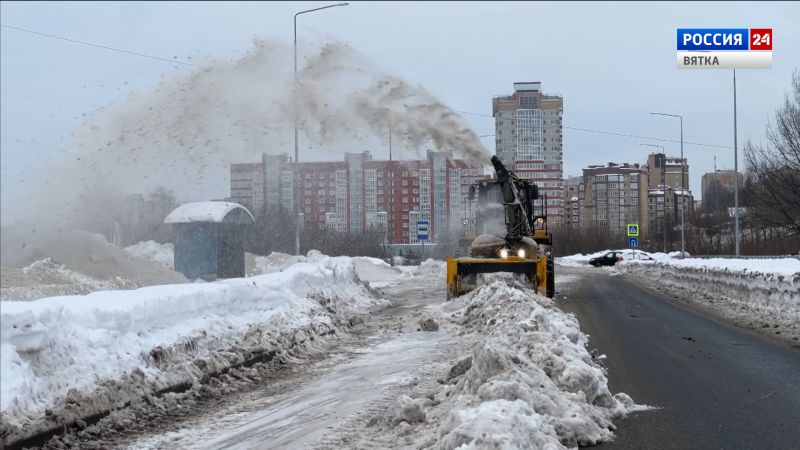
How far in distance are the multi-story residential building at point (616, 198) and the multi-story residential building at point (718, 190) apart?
24.6 feet

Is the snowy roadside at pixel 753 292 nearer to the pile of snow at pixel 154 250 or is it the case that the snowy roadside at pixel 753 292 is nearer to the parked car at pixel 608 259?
the pile of snow at pixel 154 250

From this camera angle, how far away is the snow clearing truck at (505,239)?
19.5 m

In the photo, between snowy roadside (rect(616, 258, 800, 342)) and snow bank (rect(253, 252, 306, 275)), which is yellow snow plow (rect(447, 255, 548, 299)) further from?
snow bank (rect(253, 252, 306, 275))

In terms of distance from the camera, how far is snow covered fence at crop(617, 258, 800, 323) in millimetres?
17645

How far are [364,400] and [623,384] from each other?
313 centimetres

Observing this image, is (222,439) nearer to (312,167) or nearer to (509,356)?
(509,356)

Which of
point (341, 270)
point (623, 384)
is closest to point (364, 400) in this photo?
point (623, 384)

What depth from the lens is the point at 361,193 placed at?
1916 inches

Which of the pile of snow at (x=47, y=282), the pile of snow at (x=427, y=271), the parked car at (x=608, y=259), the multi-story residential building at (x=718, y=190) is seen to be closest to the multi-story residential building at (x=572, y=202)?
the multi-story residential building at (x=718, y=190)

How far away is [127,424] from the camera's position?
7.09 metres

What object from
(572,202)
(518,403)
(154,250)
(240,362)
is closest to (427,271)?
(154,250)

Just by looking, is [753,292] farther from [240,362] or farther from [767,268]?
[240,362]

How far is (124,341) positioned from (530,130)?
172 feet

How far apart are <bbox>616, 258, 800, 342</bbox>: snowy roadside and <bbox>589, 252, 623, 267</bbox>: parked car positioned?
32.2 meters
